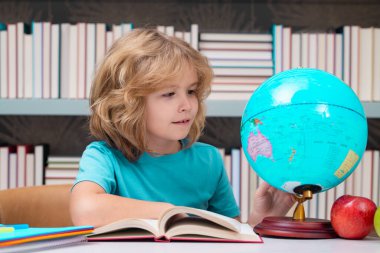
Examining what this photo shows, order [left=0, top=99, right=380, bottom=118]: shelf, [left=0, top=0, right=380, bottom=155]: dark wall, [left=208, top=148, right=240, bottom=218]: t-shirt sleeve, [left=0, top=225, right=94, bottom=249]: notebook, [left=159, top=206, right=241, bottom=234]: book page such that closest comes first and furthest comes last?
[left=0, top=225, right=94, bottom=249]: notebook < [left=159, top=206, right=241, bottom=234]: book page < [left=208, top=148, right=240, bottom=218]: t-shirt sleeve < [left=0, top=99, right=380, bottom=118]: shelf < [left=0, top=0, right=380, bottom=155]: dark wall

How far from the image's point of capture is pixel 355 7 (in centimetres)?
282

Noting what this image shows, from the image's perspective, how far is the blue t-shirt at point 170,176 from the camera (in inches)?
63.1

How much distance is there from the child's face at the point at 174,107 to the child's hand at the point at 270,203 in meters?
0.28

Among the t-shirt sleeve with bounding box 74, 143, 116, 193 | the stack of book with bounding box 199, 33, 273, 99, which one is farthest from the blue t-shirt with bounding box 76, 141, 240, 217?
the stack of book with bounding box 199, 33, 273, 99

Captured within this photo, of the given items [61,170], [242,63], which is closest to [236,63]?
[242,63]

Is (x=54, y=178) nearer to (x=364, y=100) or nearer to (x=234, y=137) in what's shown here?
(x=234, y=137)

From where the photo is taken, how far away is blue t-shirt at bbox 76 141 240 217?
1603 millimetres

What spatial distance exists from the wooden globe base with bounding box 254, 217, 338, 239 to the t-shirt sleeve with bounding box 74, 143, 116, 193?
1.56 ft

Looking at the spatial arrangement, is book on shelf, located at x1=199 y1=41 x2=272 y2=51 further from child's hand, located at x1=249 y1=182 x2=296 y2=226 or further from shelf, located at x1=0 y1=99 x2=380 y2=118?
child's hand, located at x1=249 y1=182 x2=296 y2=226

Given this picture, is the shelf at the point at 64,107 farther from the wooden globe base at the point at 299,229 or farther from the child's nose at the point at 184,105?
the wooden globe base at the point at 299,229

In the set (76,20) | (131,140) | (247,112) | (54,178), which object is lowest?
(54,178)

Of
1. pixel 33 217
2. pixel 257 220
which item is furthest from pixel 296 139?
pixel 33 217

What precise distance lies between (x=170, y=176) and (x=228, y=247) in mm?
689

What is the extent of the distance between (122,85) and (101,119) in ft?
0.38
